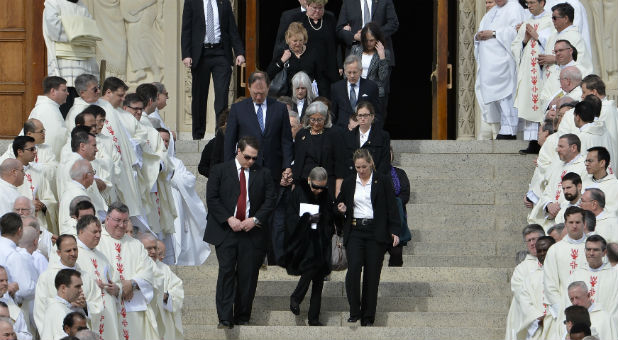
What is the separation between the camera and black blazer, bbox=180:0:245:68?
20312 mm

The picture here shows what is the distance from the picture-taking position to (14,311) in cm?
1356

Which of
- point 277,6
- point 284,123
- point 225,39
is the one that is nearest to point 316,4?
point 225,39

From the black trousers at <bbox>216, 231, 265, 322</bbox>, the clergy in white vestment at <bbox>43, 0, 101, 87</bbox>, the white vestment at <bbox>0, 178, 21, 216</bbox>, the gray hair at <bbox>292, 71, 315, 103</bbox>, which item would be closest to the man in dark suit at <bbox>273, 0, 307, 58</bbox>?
the gray hair at <bbox>292, 71, 315, 103</bbox>

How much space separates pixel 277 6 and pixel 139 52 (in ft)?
24.5

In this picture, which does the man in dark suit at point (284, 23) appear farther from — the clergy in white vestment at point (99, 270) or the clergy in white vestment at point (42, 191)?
the clergy in white vestment at point (99, 270)

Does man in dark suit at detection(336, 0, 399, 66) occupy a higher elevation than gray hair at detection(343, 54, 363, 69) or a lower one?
higher

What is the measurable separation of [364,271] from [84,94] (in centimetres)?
332

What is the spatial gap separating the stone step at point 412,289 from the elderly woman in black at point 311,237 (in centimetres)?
60

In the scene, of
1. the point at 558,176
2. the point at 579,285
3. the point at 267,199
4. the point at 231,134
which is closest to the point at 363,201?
Answer: the point at 267,199

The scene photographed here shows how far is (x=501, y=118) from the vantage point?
21422 millimetres

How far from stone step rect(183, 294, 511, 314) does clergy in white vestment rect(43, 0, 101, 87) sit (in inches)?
143

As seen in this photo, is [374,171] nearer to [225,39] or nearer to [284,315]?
[284,315]

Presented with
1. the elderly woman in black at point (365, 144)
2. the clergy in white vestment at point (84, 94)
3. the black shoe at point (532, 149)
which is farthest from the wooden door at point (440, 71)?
the clergy in white vestment at point (84, 94)

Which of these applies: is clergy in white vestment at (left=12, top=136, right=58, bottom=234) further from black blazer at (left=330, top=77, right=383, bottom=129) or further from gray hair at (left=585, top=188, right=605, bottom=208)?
gray hair at (left=585, top=188, right=605, bottom=208)
